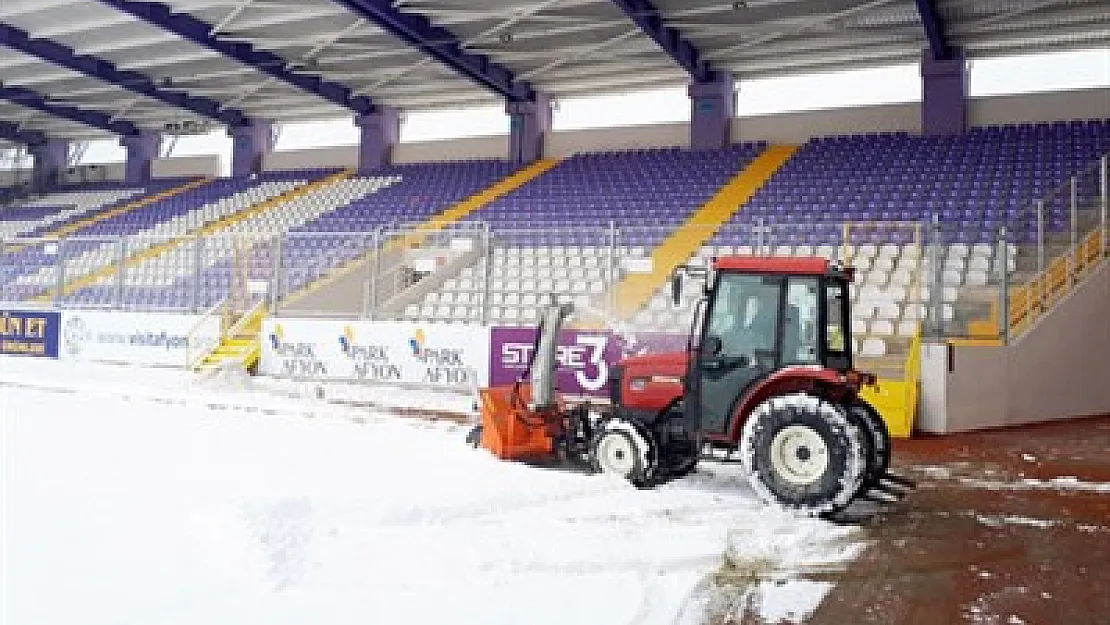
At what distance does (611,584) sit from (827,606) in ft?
3.02

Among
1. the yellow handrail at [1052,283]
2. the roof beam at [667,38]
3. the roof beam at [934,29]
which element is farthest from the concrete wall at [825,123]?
the yellow handrail at [1052,283]

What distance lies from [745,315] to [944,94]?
15.2 m

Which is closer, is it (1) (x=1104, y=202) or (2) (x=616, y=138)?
(1) (x=1104, y=202)

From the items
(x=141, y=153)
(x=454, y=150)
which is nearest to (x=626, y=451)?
(x=454, y=150)

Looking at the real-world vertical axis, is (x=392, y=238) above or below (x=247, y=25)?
below

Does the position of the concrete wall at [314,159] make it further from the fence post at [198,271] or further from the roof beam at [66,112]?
the fence post at [198,271]

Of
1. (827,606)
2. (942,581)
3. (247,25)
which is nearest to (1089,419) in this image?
(942,581)

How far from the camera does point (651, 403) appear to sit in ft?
20.2

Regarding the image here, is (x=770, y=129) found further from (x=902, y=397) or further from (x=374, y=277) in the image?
(x=902, y=397)

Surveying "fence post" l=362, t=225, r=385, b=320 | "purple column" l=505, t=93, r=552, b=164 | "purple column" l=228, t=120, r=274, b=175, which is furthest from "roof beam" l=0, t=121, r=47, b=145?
"fence post" l=362, t=225, r=385, b=320

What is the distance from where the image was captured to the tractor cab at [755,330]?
18.4 feet

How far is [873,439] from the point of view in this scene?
5637 mm

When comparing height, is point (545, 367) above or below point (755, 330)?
below

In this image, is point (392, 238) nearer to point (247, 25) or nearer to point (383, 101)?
point (247, 25)
